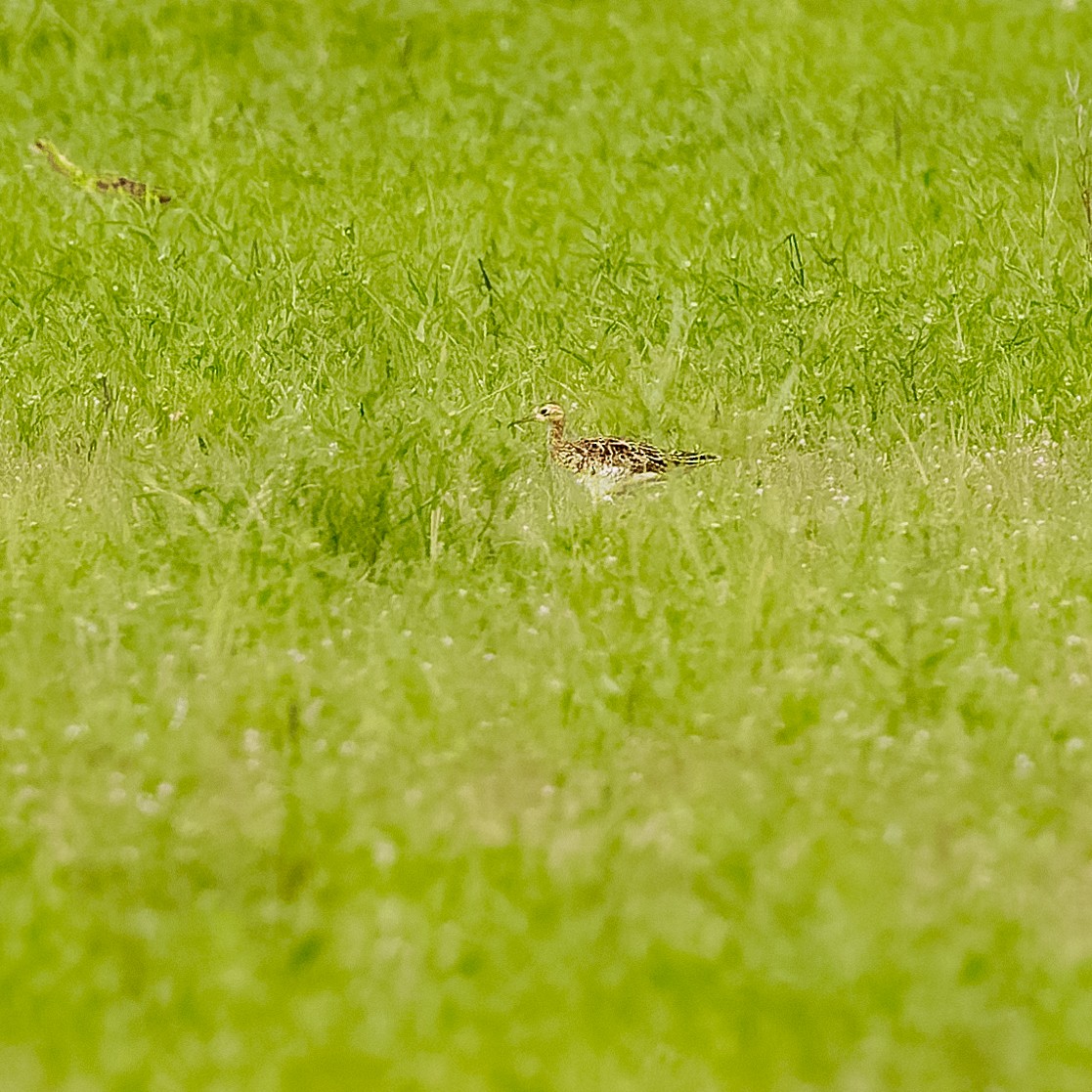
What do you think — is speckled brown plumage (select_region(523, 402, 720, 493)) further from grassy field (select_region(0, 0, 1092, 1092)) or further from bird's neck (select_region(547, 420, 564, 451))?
grassy field (select_region(0, 0, 1092, 1092))

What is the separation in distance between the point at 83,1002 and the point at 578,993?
3.37 ft

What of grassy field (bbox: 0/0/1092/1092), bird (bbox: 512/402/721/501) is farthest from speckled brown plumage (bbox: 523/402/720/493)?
grassy field (bbox: 0/0/1092/1092)

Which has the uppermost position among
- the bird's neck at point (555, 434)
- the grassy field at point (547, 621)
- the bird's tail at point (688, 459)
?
the grassy field at point (547, 621)

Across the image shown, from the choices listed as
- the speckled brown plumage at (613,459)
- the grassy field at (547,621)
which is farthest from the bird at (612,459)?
the grassy field at (547,621)

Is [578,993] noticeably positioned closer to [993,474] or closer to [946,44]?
[993,474]

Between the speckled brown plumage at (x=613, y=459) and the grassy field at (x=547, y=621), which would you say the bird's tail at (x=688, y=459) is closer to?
the speckled brown plumage at (x=613, y=459)

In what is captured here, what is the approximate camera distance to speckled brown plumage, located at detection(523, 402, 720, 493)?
27.4 feet

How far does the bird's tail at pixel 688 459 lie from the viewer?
8422mm

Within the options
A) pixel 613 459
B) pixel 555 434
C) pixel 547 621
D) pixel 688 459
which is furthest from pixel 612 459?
pixel 547 621

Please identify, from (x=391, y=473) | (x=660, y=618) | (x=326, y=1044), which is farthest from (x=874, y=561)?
(x=326, y=1044)

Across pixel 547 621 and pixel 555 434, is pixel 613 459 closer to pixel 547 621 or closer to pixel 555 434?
pixel 555 434

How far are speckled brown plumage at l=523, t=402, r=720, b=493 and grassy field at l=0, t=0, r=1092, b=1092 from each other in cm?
18

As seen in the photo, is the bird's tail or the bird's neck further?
the bird's neck

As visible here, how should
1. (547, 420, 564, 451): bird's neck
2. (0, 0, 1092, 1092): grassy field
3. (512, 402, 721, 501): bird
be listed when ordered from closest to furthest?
(0, 0, 1092, 1092): grassy field < (512, 402, 721, 501): bird < (547, 420, 564, 451): bird's neck
